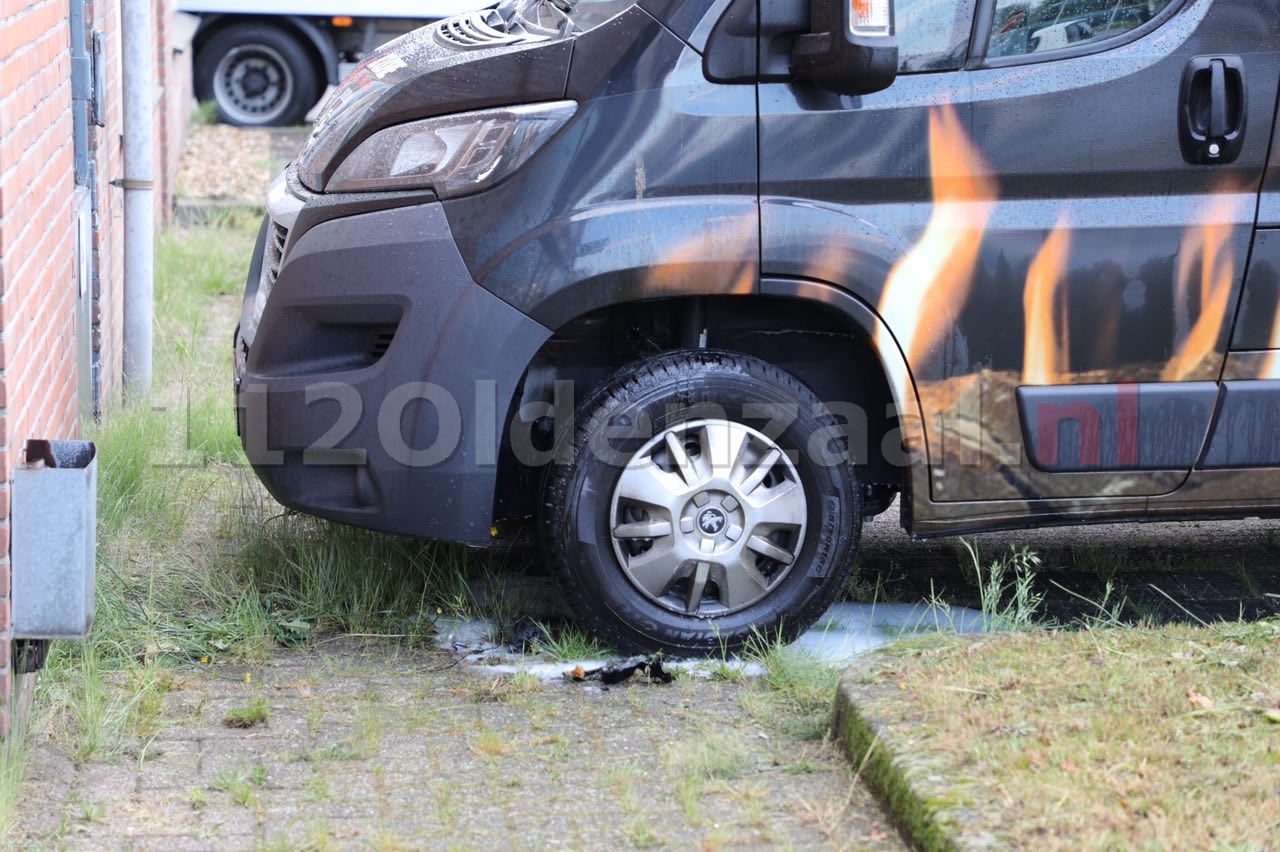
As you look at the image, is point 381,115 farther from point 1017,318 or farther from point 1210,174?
point 1210,174

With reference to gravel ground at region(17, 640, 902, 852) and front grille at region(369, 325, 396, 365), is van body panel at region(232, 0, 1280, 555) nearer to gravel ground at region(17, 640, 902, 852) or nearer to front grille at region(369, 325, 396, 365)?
front grille at region(369, 325, 396, 365)

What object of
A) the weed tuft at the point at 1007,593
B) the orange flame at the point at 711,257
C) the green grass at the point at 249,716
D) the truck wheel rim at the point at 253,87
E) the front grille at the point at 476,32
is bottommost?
the green grass at the point at 249,716

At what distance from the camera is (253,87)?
47.6 feet

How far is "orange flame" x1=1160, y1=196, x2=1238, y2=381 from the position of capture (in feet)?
13.5

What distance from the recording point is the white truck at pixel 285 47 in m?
14.0

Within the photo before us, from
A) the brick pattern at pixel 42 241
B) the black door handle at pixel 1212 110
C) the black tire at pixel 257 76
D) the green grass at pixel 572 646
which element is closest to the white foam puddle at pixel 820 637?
the green grass at pixel 572 646

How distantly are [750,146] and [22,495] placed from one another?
185 cm

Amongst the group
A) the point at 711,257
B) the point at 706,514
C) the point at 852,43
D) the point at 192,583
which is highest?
the point at 852,43

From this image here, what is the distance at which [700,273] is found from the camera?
3980 millimetres

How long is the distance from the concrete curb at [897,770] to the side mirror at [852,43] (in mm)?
1372

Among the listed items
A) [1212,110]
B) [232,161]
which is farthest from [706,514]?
[232,161]

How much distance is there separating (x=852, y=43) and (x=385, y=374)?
1367 millimetres

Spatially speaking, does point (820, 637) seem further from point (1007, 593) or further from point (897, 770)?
point (897, 770)

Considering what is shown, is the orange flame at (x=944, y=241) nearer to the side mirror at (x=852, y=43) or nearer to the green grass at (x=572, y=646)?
the side mirror at (x=852, y=43)
